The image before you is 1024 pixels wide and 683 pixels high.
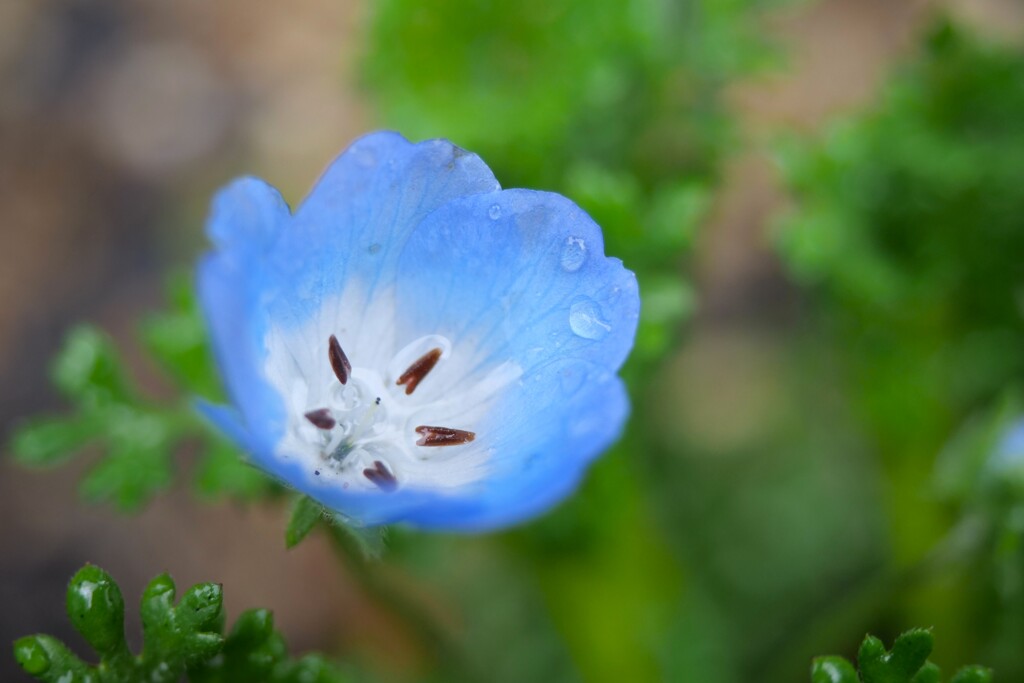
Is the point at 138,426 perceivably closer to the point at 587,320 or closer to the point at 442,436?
the point at 442,436

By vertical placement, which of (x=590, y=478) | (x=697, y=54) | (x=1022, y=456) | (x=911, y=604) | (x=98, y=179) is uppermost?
(x=98, y=179)

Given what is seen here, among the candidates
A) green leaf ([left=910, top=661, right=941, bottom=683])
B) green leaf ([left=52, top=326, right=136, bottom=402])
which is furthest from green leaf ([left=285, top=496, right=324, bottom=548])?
green leaf ([left=52, top=326, right=136, bottom=402])

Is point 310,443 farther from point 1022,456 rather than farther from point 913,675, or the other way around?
point 1022,456

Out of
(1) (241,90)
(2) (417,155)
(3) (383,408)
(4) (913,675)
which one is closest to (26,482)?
(1) (241,90)

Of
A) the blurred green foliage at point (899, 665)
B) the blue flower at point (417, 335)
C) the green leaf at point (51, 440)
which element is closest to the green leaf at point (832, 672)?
the blurred green foliage at point (899, 665)

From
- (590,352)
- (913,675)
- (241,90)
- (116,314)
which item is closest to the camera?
(590,352)
